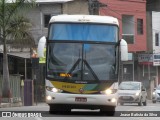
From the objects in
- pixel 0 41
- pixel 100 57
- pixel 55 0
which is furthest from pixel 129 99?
pixel 100 57

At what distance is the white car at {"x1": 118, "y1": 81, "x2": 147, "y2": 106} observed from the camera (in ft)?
117

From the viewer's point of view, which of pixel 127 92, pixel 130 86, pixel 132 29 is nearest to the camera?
pixel 127 92

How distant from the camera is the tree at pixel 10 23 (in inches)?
1298

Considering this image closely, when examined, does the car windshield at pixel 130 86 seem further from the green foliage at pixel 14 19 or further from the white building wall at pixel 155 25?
the white building wall at pixel 155 25

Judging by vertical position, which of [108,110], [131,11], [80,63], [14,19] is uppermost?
[131,11]

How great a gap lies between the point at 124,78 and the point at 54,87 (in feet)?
110

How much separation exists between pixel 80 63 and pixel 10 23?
15.1 m

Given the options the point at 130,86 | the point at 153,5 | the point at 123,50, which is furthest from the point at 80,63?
the point at 153,5

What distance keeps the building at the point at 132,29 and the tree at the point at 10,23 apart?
1745cm

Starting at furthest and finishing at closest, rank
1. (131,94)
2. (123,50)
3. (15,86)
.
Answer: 1. (15,86)
2. (131,94)
3. (123,50)

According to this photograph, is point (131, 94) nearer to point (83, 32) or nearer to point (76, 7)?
point (76, 7)

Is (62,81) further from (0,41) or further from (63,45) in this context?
(0,41)

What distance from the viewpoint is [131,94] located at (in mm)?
35594

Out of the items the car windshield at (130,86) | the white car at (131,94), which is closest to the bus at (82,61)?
the white car at (131,94)
